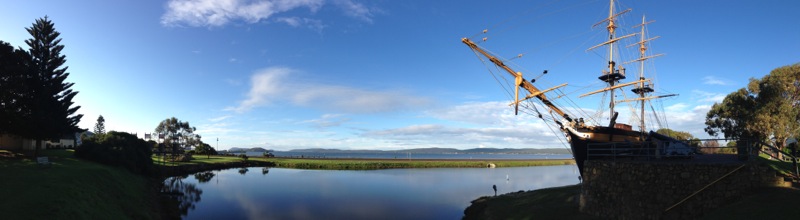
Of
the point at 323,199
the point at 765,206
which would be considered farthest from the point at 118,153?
the point at 765,206

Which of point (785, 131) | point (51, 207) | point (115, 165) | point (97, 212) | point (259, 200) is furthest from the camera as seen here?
point (115, 165)

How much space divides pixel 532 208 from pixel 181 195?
135 ft

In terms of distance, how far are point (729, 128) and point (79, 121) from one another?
283ft

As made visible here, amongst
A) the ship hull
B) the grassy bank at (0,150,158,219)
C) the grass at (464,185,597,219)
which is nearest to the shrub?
the grassy bank at (0,150,158,219)

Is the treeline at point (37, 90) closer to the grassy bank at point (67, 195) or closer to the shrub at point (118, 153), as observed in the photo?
the shrub at point (118, 153)

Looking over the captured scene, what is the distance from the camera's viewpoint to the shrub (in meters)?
44.9

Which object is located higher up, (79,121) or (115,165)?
(79,121)

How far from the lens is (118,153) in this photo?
4672cm

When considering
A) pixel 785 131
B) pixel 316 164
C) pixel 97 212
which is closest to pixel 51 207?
pixel 97 212

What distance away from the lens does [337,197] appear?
4475cm

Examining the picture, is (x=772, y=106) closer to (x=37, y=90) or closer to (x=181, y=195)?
(x=181, y=195)

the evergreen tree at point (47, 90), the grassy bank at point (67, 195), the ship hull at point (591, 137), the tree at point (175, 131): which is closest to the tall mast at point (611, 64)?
the ship hull at point (591, 137)

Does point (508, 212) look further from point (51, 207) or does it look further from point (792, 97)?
point (792, 97)

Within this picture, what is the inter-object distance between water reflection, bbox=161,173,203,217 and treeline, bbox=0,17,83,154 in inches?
563
